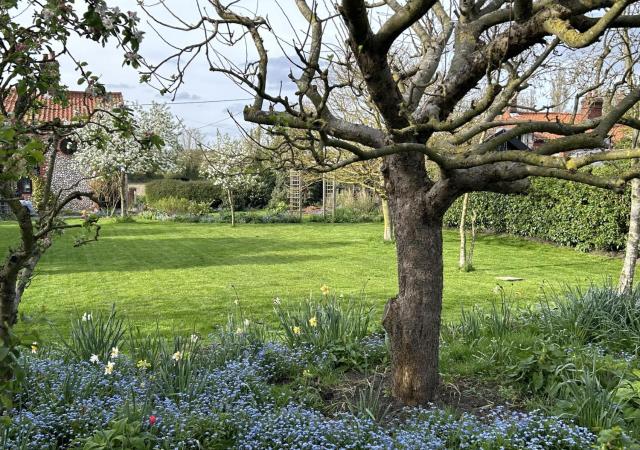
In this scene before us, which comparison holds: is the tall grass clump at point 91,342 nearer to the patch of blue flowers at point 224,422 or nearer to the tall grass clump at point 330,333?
the patch of blue flowers at point 224,422

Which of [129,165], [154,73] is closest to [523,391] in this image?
[154,73]

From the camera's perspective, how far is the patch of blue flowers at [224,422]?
2.73 metres

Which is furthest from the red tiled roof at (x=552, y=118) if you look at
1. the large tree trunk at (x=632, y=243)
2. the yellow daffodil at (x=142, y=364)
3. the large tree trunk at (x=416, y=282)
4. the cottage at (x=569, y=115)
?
the yellow daffodil at (x=142, y=364)

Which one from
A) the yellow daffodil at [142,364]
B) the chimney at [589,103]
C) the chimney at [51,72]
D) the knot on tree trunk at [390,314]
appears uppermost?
the chimney at [589,103]

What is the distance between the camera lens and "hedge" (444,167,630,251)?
1217 cm

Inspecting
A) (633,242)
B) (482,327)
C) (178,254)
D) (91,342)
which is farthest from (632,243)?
(178,254)

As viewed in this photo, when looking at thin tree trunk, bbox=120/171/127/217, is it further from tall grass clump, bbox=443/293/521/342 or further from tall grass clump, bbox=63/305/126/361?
tall grass clump, bbox=443/293/521/342

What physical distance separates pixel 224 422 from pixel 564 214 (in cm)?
1263

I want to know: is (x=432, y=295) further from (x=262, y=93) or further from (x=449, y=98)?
(x=262, y=93)

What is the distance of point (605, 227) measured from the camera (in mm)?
12383

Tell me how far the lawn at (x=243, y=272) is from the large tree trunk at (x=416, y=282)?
7.54 feet

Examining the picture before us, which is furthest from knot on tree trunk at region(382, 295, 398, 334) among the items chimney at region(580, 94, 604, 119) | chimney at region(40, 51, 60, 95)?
chimney at region(580, 94, 604, 119)

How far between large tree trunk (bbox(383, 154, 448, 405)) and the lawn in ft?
7.54

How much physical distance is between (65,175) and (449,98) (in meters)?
30.0
